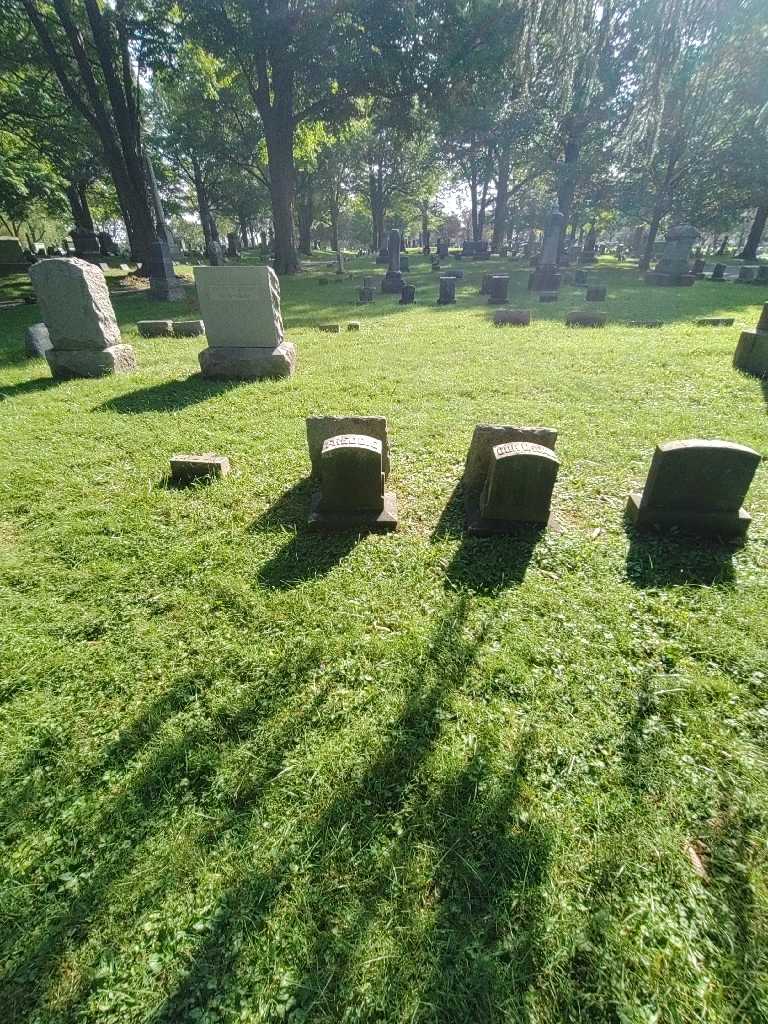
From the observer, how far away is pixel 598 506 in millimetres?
4176

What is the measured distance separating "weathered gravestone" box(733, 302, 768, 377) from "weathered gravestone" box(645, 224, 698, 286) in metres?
15.0

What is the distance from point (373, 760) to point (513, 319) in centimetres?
1199

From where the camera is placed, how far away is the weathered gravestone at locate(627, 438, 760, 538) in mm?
3479

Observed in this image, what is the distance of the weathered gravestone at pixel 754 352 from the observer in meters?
7.26

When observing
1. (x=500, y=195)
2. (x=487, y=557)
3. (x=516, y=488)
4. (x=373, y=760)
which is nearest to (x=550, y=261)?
(x=516, y=488)

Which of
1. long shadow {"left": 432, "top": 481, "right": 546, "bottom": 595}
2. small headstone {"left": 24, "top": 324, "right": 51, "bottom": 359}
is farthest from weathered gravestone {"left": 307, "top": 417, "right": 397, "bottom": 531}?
small headstone {"left": 24, "top": 324, "right": 51, "bottom": 359}

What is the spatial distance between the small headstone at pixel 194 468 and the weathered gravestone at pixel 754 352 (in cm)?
829

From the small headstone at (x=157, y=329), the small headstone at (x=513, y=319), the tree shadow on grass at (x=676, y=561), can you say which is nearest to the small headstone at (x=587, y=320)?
the small headstone at (x=513, y=319)

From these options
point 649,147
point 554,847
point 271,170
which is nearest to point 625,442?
point 554,847

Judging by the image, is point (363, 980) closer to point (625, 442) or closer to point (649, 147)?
point (625, 442)

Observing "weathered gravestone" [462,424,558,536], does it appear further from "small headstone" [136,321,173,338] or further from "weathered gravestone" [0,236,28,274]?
"weathered gravestone" [0,236,28,274]

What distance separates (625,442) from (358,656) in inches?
169

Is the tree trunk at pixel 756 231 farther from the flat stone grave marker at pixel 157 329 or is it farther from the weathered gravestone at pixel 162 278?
the flat stone grave marker at pixel 157 329

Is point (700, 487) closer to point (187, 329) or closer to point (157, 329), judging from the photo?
point (187, 329)
